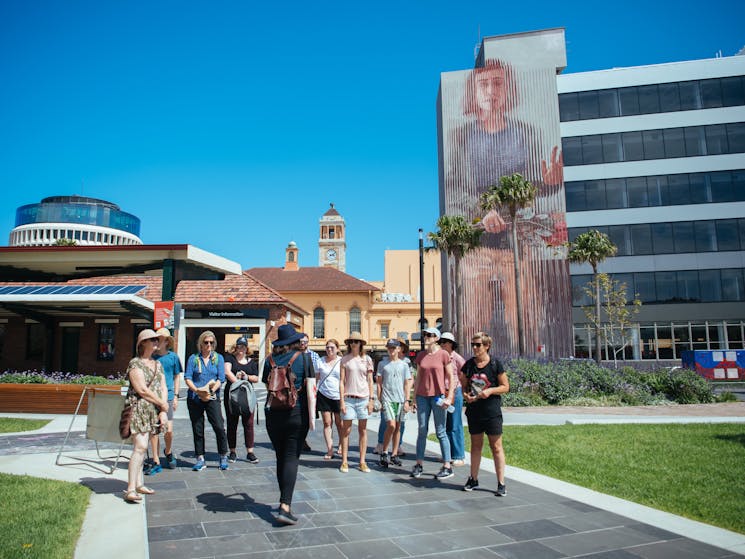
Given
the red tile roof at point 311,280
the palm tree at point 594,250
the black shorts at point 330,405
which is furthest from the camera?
the red tile roof at point 311,280

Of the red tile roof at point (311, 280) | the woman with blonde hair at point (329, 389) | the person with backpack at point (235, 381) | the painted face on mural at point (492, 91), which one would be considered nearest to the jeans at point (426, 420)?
the woman with blonde hair at point (329, 389)

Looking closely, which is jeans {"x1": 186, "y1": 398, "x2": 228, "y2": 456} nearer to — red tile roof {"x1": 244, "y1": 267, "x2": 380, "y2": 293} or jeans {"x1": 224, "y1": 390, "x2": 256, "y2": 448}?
jeans {"x1": 224, "y1": 390, "x2": 256, "y2": 448}

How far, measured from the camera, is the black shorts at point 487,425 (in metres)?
6.09

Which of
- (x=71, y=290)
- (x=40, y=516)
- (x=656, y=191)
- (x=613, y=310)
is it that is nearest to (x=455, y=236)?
(x=613, y=310)

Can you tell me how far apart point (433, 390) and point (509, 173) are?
35.2m

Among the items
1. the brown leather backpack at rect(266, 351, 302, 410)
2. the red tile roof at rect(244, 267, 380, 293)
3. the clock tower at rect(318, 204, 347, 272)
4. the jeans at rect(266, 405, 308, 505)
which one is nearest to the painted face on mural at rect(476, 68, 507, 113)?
the red tile roof at rect(244, 267, 380, 293)

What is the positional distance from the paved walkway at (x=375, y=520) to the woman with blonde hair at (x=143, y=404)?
1.23 feet

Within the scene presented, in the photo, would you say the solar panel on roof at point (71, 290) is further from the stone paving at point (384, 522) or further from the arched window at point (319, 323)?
the arched window at point (319, 323)

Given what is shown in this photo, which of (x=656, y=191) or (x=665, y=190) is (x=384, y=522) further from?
(x=665, y=190)

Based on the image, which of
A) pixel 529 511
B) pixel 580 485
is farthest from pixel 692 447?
pixel 529 511

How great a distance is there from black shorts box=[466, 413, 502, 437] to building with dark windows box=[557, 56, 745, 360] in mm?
34442

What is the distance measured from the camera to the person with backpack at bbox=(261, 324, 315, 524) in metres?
5.09

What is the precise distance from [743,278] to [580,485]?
3849 centimetres

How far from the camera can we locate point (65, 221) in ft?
375
